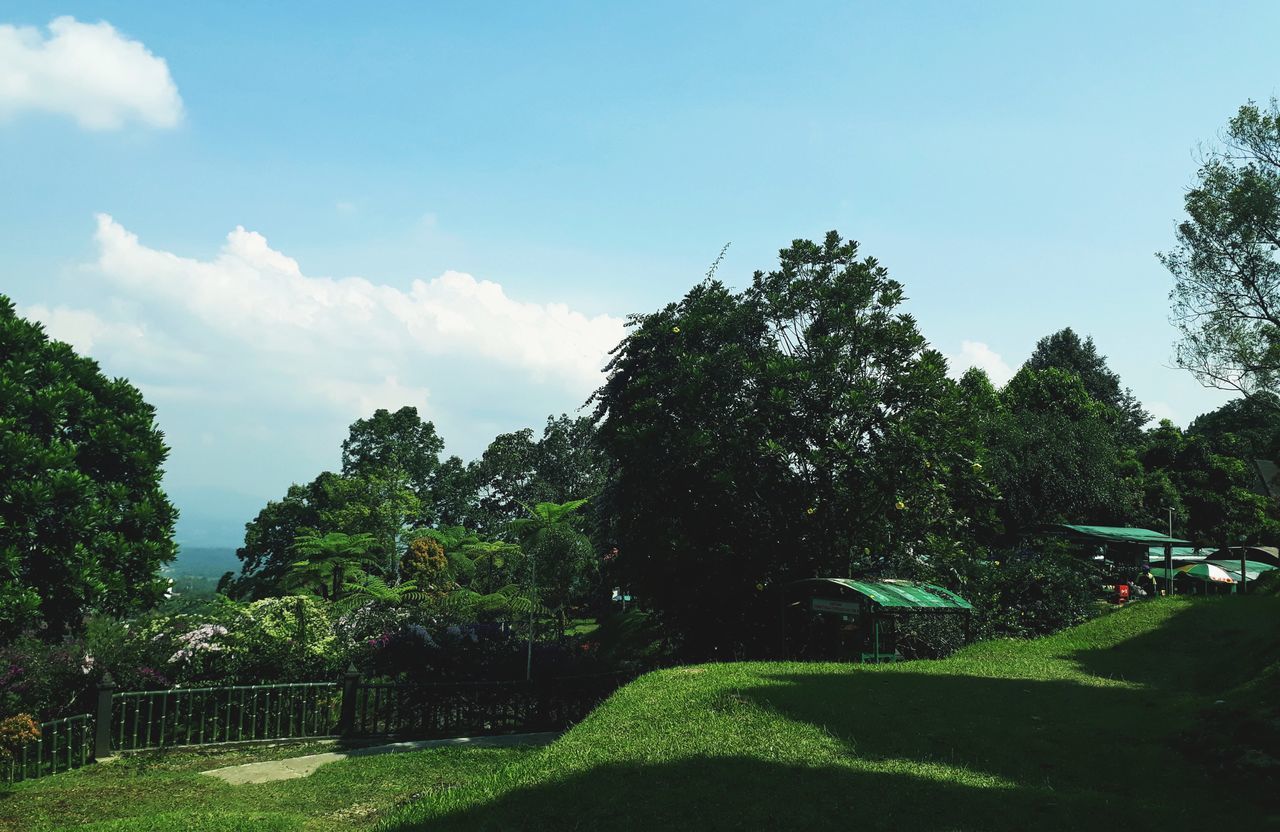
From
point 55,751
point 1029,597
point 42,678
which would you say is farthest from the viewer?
point 1029,597

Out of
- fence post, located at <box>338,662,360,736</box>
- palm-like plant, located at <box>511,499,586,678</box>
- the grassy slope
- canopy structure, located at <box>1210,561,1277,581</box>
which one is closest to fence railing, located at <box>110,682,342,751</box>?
fence post, located at <box>338,662,360,736</box>

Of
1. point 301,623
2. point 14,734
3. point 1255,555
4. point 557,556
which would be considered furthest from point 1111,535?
point 14,734

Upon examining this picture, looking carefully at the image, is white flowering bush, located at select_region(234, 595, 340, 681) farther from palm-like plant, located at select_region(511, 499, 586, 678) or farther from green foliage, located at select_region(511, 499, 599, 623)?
green foliage, located at select_region(511, 499, 599, 623)

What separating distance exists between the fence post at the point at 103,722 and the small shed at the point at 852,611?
1372 centimetres

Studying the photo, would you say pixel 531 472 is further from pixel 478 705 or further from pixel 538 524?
pixel 478 705

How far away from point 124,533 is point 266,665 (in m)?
5.08

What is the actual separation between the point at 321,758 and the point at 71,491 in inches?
332

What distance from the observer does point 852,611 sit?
17.6 m

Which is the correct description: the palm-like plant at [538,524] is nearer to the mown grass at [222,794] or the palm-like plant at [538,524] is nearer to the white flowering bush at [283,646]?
the white flowering bush at [283,646]

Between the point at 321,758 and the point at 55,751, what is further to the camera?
the point at 321,758

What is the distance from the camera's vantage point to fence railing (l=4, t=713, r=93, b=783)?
1351cm

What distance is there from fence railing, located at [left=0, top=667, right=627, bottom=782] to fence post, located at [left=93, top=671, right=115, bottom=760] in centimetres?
2

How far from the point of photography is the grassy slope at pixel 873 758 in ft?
26.5

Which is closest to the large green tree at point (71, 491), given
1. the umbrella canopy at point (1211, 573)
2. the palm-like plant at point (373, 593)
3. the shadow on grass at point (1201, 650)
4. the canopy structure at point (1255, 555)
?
the palm-like plant at point (373, 593)
